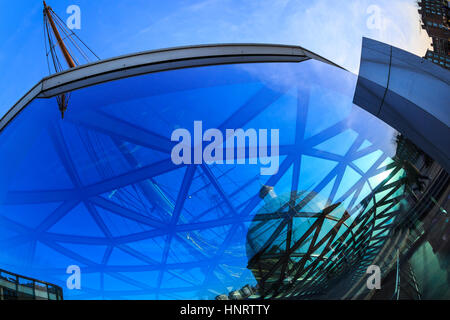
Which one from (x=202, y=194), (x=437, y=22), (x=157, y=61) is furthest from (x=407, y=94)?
(x=157, y=61)

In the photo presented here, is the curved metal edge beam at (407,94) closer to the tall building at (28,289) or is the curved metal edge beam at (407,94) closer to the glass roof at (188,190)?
the glass roof at (188,190)

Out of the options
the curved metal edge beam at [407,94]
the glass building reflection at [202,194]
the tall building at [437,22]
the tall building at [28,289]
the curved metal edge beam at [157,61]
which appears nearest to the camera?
the tall building at [28,289]

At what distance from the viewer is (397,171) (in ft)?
19.9

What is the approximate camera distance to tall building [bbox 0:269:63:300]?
5.04 metres

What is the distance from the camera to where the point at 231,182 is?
5.65m

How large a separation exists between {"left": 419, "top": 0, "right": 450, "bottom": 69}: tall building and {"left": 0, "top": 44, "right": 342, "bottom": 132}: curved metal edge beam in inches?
162

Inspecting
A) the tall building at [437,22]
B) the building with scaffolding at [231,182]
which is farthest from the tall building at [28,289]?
the tall building at [437,22]

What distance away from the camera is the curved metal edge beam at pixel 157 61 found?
6.41m

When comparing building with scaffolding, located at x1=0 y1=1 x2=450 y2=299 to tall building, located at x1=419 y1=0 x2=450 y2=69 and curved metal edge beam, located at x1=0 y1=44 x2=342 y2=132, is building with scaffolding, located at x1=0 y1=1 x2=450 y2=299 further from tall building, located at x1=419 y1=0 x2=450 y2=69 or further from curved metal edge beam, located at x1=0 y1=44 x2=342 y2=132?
tall building, located at x1=419 y1=0 x2=450 y2=69

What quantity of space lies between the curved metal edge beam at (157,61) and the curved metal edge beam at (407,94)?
1622mm

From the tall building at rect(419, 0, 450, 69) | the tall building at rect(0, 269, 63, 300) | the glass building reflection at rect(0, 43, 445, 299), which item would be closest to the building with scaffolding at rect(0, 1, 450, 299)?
the glass building reflection at rect(0, 43, 445, 299)

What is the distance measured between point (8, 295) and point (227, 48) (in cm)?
690
